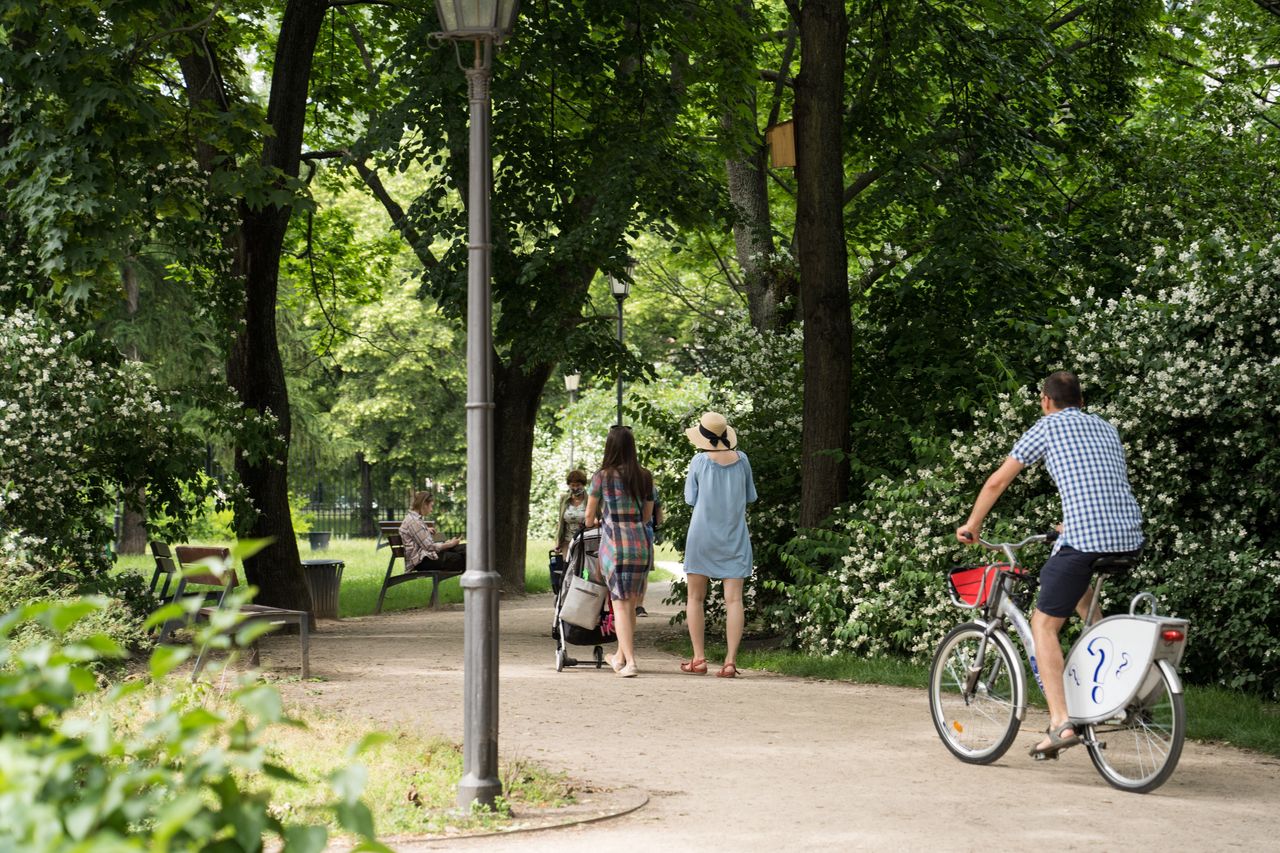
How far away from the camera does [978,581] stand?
300 inches

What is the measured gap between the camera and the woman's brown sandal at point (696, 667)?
11.5 m

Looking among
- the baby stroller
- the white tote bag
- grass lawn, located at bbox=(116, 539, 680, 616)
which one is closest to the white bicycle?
the white tote bag

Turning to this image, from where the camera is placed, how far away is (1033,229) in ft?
46.9

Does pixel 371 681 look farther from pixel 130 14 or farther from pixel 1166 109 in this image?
pixel 1166 109

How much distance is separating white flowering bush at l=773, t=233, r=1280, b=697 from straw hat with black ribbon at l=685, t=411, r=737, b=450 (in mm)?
1556

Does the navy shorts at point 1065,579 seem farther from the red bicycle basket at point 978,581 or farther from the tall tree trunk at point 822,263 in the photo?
the tall tree trunk at point 822,263

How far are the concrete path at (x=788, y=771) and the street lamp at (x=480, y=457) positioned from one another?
57 cm

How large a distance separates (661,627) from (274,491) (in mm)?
4431

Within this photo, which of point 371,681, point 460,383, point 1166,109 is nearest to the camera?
point 371,681

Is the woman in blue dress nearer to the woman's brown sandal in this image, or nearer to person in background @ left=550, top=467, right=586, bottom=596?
the woman's brown sandal

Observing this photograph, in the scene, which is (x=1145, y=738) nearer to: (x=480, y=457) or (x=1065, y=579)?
(x=1065, y=579)

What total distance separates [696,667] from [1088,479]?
17.0 ft

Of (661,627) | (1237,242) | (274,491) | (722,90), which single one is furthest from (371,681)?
(722,90)

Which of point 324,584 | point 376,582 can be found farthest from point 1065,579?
point 376,582
